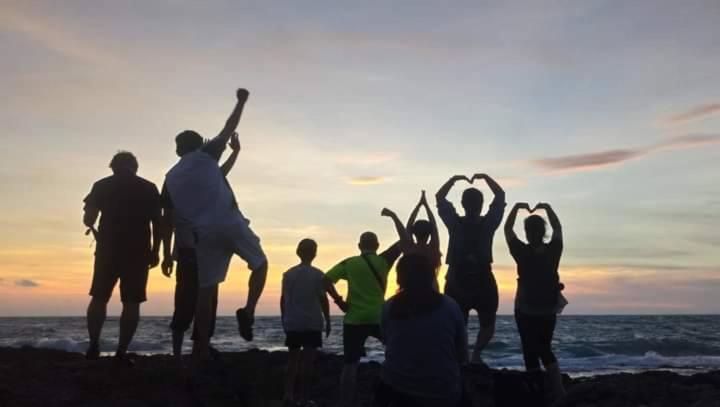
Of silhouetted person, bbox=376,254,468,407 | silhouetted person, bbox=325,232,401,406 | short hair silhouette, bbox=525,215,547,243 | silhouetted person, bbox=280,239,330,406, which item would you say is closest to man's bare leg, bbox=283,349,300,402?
silhouetted person, bbox=280,239,330,406

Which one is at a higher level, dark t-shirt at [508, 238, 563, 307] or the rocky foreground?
dark t-shirt at [508, 238, 563, 307]

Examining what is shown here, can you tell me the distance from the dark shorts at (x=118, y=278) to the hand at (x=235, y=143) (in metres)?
1.49

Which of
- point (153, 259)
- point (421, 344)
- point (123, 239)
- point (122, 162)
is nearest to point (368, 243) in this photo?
point (153, 259)

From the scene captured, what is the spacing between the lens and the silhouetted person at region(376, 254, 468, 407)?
198 inches

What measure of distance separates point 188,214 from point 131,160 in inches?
37.7

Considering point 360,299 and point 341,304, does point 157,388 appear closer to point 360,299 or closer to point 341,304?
point 341,304

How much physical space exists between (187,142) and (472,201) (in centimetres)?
330

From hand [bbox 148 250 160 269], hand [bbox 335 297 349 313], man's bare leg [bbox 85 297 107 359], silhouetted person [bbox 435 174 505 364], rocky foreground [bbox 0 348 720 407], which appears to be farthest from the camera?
silhouetted person [bbox 435 174 505 364]

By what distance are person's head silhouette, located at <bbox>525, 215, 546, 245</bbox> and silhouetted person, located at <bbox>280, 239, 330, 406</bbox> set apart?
2.26 meters

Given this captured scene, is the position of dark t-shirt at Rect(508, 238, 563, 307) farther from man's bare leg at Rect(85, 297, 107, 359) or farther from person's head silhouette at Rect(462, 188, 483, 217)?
man's bare leg at Rect(85, 297, 107, 359)

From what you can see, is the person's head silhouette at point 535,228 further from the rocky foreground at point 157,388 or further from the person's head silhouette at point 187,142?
the person's head silhouette at point 187,142

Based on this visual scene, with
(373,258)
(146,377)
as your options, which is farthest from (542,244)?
(146,377)

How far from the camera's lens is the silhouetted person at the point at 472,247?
29.0 feet

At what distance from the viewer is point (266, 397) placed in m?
9.57
